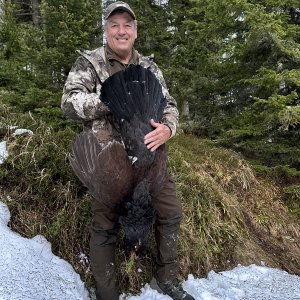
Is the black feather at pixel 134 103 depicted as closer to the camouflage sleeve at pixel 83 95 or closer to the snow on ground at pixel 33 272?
the camouflage sleeve at pixel 83 95

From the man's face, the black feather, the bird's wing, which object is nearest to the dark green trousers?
the bird's wing

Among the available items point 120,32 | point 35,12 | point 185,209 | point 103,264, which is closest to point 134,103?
point 120,32

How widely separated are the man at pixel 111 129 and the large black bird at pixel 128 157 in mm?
118

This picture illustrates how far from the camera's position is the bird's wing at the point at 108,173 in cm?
286

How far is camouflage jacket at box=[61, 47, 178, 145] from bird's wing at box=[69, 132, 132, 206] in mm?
277

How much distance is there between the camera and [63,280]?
319 cm

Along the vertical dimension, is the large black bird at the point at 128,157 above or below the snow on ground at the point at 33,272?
above

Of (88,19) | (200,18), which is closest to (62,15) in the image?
(88,19)

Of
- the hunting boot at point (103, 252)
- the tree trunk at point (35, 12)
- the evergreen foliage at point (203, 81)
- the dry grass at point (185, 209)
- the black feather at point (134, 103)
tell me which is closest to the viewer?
the black feather at point (134, 103)

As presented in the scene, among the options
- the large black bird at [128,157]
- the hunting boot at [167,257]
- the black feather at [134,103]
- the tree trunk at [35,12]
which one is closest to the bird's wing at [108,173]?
the large black bird at [128,157]

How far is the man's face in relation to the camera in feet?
10.6

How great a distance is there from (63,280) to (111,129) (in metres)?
1.43

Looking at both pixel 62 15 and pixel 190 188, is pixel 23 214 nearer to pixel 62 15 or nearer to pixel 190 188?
pixel 190 188

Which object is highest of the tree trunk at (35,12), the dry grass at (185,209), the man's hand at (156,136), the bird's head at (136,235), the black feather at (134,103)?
the tree trunk at (35,12)
